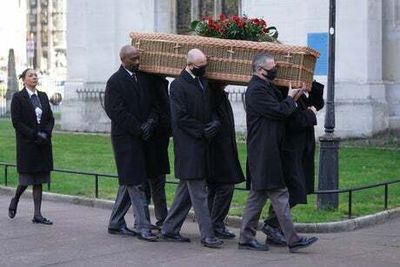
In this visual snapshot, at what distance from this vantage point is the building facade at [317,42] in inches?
864

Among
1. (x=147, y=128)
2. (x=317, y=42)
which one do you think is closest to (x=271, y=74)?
(x=147, y=128)

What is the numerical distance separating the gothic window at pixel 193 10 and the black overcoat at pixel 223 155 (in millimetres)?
17085

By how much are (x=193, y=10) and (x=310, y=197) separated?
1499 cm

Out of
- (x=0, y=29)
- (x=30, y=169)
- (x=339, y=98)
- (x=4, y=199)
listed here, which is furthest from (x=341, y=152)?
(x=0, y=29)

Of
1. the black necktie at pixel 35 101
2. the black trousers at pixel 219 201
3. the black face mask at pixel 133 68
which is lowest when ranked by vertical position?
the black trousers at pixel 219 201

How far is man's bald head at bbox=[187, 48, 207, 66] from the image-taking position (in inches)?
399

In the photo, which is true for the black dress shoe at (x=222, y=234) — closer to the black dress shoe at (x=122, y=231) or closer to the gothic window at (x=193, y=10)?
the black dress shoe at (x=122, y=231)

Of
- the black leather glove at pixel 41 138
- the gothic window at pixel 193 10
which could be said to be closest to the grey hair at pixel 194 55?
the black leather glove at pixel 41 138

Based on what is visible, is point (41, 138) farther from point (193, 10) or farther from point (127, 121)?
point (193, 10)

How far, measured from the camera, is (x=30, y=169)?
11.8 m

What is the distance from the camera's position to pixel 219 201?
1069 centimetres

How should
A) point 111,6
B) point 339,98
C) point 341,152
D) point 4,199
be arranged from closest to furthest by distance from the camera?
point 4,199, point 341,152, point 339,98, point 111,6

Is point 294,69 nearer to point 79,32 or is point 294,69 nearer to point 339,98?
point 339,98

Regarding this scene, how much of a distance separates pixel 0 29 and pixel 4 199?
5858 cm
